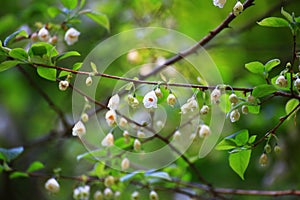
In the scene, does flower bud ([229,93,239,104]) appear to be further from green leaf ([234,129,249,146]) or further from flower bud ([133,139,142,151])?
flower bud ([133,139,142,151])

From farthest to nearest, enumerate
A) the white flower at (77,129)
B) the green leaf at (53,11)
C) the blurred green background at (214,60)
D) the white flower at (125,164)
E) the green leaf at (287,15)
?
the blurred green background at (214,60) → the green leaf at (53,11) → the white flower at (125,164) → the white flower at (77,129) → the green leaf at (287,15)

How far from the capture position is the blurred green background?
→ 1384 millimetres

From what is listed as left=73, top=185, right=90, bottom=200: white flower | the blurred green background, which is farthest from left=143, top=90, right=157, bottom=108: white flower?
the blurred green background

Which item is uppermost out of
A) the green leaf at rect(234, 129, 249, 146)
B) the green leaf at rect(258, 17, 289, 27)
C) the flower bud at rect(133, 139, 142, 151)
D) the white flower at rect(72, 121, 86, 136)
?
the green leaf at rect(258, 17, 289, 27)

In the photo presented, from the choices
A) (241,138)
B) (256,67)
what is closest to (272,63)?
(256,67)

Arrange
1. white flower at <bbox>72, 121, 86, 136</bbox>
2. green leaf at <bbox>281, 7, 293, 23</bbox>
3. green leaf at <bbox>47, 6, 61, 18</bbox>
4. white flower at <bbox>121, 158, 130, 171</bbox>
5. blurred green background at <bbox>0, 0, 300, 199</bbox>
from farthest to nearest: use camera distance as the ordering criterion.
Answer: blurred green background at <bbox>0, 0, 300, 199</bbox>
green leaf at <bbox>47, 6, 61, 18</bbox>
white flower at <bbox>121, 158, 130, 171</bbox>
white flower at <bbox>72, 121, 86, 136</bbox>
green leaf at <bbox>281, 7, 293, 23</bbox>

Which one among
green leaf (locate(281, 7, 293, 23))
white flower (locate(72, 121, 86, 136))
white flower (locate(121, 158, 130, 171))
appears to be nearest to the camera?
green leaf (locate(281, 7, 293, 23))

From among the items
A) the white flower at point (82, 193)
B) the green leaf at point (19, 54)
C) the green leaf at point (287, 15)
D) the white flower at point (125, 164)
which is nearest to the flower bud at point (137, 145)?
the white flower at point (125, 164)

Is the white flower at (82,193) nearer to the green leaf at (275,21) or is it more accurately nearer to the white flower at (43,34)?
the white flower at (43,34)

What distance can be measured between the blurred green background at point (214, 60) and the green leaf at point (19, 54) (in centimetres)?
59

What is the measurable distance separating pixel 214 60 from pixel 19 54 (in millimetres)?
797

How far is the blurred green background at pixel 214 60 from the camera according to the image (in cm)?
138

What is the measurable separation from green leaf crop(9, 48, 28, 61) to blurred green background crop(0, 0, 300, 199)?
59cm

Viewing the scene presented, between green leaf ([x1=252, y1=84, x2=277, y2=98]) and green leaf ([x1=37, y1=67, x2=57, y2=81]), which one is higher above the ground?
green leaf ([x1=252, y1=84, x2=277, y2=98])
